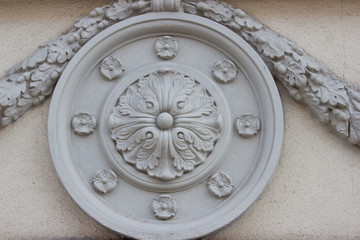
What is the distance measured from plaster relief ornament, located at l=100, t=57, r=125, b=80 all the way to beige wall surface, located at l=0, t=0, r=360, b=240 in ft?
1.03

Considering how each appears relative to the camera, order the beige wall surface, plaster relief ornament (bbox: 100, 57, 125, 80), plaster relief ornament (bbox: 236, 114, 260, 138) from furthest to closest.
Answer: plaster relief ornament (bbox: 100, 57, 125, 80) < plaster relief ornament (bbox: 236, 114, 260, 138) < the beige wall surface

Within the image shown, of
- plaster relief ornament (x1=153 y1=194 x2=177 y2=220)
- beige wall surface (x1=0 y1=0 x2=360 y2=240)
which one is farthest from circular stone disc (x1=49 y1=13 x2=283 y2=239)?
beige wall surface (x1=0 y1=0 x2=360 y2=240)

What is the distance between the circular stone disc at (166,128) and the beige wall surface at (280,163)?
107 mm

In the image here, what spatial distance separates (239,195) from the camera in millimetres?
2699

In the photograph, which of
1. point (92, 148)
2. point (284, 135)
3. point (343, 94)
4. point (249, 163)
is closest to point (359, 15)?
point (343, 94)

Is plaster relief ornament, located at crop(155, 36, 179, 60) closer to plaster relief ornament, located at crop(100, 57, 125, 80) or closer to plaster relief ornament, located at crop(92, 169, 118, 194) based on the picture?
plaster relief ornament, located at crop(100, 57, 125, 80)

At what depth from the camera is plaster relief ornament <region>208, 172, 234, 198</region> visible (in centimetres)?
272

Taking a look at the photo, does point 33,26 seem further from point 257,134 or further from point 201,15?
point 257,134

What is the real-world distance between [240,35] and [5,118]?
48.0 inches

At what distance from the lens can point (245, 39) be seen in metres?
2.95

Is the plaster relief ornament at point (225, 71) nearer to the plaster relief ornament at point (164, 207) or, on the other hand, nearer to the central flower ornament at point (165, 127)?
the central flower ornament at point (165, 127)

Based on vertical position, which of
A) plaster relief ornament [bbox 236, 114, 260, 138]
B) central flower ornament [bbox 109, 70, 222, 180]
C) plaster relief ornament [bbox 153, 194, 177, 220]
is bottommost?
plaster relief ornament [bbox 153, 194, 177, 220]

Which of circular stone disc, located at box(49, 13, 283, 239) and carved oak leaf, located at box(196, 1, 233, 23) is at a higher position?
carved oak leaf, located at box(196, 1, 233, 23)

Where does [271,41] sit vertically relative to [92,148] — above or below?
above
